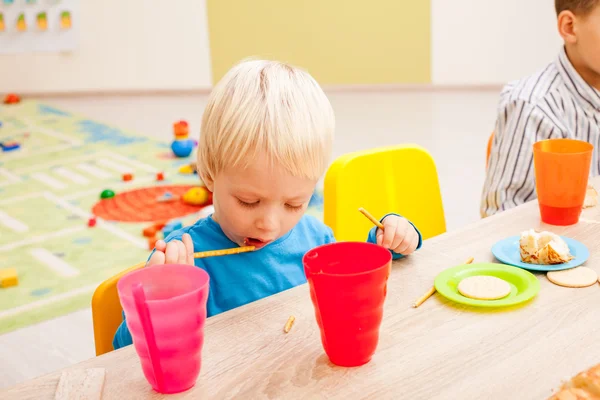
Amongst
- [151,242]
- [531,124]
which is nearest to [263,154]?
[531,124]

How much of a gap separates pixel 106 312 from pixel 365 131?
3.46 metres

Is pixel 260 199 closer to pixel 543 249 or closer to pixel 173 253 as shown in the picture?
pixel 173 253

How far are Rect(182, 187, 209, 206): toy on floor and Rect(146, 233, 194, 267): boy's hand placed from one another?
227 centimetres

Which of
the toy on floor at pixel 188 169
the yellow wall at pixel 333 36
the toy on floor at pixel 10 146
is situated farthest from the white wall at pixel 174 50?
the toy on floor at pixel 188 169

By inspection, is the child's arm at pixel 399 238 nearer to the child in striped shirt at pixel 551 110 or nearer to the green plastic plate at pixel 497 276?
the green plastic plate at pixel 497 276

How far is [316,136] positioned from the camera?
94 centimetres

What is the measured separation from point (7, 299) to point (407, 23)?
377 cm

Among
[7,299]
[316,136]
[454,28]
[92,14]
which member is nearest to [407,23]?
[454,28]

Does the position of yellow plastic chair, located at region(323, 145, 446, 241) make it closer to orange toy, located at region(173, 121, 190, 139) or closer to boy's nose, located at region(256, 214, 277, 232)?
boy's nose, located at region(256, 214, 277, 232)

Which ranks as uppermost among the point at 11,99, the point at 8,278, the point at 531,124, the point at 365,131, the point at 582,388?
the point at 531,124

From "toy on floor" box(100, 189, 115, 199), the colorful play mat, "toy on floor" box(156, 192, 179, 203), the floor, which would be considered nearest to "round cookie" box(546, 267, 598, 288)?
the floor

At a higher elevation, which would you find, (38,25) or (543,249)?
(38,25)

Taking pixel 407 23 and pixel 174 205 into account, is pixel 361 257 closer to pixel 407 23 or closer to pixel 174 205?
pixel 174 205

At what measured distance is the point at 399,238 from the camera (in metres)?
0.98
